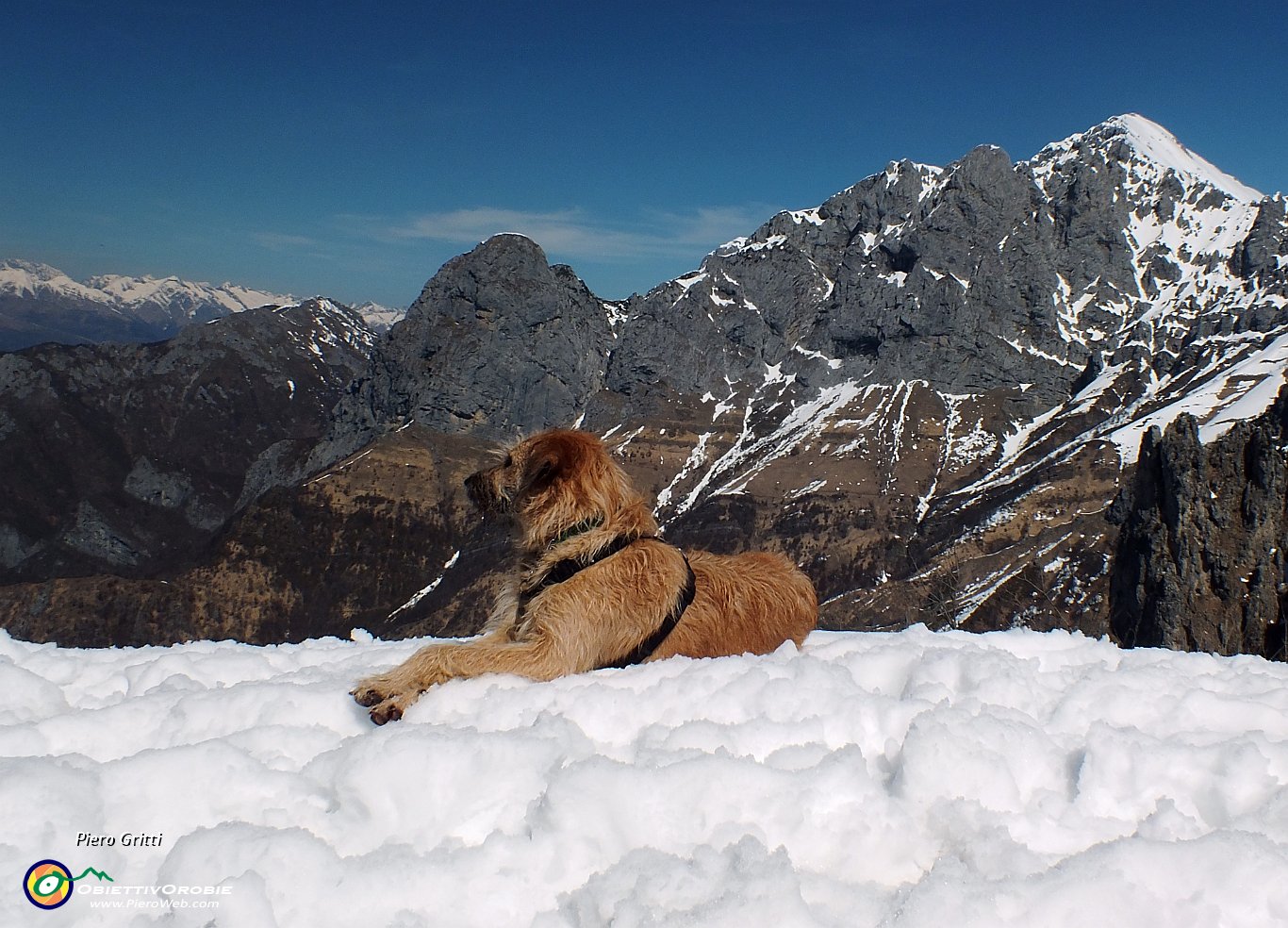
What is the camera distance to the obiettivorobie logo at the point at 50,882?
415 cm

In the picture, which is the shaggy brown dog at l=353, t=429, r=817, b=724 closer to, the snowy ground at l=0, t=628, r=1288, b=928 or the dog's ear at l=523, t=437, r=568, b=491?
the dog's ear at l=523, t=437, r=568, b=491

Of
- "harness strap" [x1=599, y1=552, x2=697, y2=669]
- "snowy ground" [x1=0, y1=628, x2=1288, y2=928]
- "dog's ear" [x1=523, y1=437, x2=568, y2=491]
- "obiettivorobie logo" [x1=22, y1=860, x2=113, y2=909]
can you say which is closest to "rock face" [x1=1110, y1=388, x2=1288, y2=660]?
"harness strap" [x1=599, y1=552, x2=697, y2=669]

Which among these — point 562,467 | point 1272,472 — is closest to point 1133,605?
point 1272,472

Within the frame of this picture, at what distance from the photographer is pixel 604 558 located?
7.57m

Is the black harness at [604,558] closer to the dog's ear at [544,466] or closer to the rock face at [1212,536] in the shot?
the dog's ear at [544,466]

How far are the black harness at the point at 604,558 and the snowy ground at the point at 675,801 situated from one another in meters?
0.58

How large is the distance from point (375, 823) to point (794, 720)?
2.93 m

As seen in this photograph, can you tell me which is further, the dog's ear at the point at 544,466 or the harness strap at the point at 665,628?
the dog's ear at the point at 544,466

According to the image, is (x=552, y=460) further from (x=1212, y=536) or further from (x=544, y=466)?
(x=1212, y=536)

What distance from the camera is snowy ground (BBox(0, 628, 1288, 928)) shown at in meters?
4.11

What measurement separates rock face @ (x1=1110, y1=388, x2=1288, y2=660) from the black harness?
5080 inches

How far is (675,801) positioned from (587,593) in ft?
8.83

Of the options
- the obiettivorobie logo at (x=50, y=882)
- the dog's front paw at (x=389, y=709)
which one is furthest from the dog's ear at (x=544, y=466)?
the obiettivorobie logo at (x=50, y=882)

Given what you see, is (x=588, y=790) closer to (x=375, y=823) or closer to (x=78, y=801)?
(x=375, y=823)
